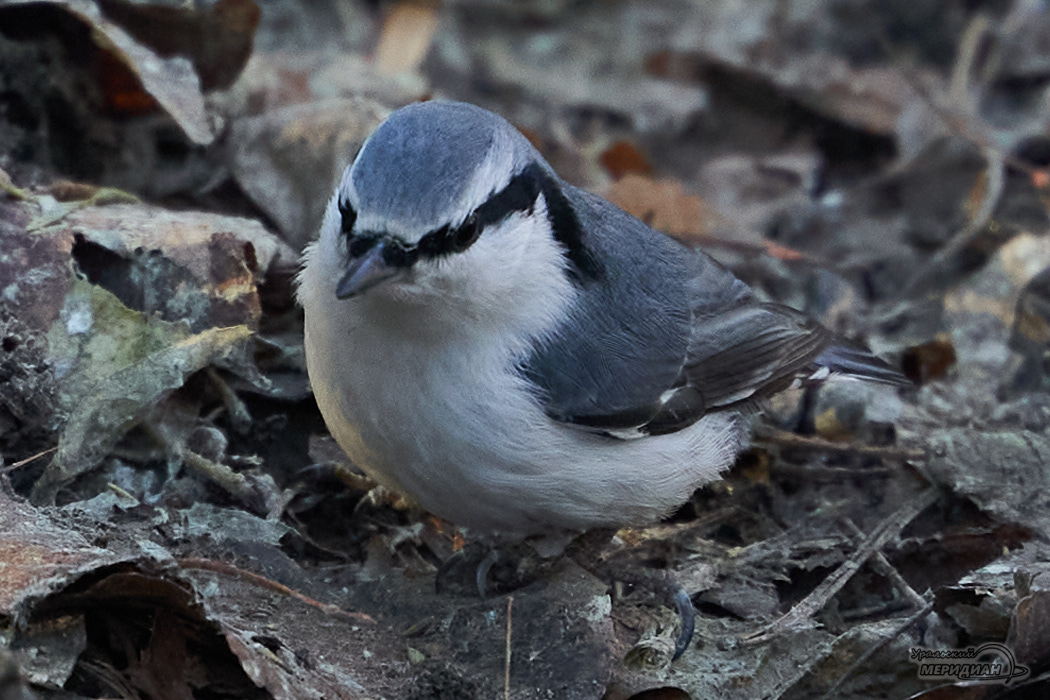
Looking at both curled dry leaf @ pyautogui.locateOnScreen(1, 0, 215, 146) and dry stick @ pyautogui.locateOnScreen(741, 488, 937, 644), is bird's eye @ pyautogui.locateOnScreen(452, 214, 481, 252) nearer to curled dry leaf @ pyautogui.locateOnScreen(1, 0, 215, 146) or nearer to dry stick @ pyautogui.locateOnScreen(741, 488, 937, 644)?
dry stick @ pyautogui.locateOnScreen(741, 488, 937, 644)

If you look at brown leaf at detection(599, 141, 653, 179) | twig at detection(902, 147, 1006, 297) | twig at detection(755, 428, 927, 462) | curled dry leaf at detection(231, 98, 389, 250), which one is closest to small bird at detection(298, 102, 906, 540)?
twig at detection(755, 428, 927, 462)

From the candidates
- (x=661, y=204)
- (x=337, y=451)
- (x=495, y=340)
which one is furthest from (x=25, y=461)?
(x=661, y=204)

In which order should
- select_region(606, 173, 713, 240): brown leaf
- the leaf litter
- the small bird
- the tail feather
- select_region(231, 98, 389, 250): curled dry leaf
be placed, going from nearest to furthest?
1. the small bird
2. the leaf litter
3. the tail feather
4. select_region(231, 98, 389, 250): curled dry leaf
5. select_region(606, 173, 713, 240): brown leaf

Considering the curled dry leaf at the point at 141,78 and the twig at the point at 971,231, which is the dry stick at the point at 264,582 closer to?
the curled dry leaf at the point at 141,78

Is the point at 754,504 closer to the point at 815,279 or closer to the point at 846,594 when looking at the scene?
the point at 846,594

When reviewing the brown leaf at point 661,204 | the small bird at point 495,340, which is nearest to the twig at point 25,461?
the small bird at point 495,340

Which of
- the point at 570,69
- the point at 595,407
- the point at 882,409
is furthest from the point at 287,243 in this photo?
the point at 570,69

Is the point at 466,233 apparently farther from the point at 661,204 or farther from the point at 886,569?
the point at 661,204
